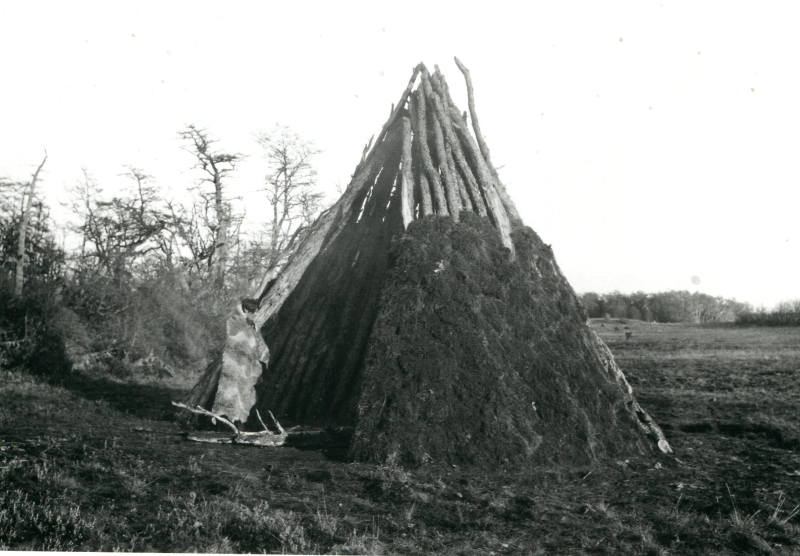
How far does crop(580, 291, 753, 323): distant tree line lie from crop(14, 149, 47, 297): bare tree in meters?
6.54

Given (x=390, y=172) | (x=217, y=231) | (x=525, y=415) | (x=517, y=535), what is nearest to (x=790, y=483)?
(x=525, y=415)

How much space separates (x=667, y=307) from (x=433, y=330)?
1091 centimetres

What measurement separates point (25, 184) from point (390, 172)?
4.69m

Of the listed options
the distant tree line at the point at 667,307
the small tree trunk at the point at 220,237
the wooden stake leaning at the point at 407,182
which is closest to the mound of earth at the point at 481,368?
the wooden stake leaning at the point at 407,182

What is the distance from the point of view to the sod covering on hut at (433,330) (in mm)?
5379

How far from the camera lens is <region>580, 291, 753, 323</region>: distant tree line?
35.6ft

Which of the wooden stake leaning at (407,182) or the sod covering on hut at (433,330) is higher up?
the wooden stake leaning at (407,182)

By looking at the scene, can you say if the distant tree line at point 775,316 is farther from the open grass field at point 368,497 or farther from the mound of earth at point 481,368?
the mound of earth at point 481,368

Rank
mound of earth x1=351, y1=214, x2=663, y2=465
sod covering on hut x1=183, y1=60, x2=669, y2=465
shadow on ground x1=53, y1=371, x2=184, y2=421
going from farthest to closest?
shadow on ground x1=53, y1=371, x2=184, y2=421 < sod covering on hut x1=183, y1=60, x2=669, y2=465 < mound of earth x1=351, y1=214, x2=663, y2=465

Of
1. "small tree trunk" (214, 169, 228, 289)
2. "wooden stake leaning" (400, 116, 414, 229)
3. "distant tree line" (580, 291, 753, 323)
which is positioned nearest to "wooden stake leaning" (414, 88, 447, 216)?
"wooden stake leaning" (400, 116, 414, 229)

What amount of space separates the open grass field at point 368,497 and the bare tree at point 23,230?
2718 mm

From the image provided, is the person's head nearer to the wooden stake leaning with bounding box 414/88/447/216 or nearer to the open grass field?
the open grass field

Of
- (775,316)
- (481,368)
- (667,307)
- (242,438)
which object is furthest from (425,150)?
(667,307)

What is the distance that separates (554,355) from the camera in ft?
20.1
